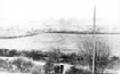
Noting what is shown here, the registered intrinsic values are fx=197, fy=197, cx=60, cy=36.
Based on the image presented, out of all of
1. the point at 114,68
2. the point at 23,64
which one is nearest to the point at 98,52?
the point at 114,68

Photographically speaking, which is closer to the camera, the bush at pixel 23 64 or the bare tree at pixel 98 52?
the bare tree at pixel 98 52

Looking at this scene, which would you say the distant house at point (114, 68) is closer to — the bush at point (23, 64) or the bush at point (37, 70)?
the bush at point (37, 70)

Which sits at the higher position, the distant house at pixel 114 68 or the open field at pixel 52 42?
the open field at pixel 52 42

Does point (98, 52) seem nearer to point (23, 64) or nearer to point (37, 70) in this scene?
point (37, 70)

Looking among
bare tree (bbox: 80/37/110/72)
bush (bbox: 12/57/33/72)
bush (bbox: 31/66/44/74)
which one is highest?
bare tree (bbox: 80/37/110/72)

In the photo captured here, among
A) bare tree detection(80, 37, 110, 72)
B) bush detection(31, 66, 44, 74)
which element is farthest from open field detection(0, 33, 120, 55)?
bush detection(31, 66, 44, 74)

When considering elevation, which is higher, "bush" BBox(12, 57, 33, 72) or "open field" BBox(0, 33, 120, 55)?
"open field" BBox(0, 33, 120, 55)

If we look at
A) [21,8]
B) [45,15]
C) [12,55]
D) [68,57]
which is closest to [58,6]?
[45,15]

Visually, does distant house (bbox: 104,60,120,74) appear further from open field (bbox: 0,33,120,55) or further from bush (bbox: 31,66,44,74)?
bush (bbox: 31,66,44,74)

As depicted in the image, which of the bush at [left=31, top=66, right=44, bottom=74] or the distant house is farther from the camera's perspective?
the bush at [left=31, top=66, right=44, bottom=74]

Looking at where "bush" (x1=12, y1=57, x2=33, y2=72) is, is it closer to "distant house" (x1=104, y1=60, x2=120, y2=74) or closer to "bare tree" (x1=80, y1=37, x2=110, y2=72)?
"bare tree" (x1=80, y1=37, x2=110, y2=72)

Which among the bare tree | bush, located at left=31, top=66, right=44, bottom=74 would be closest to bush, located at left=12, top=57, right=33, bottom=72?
bush, located at left=31, top=66, right=44, bottom=74

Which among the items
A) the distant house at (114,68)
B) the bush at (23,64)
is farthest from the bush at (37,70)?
the distant house at (114,68)
